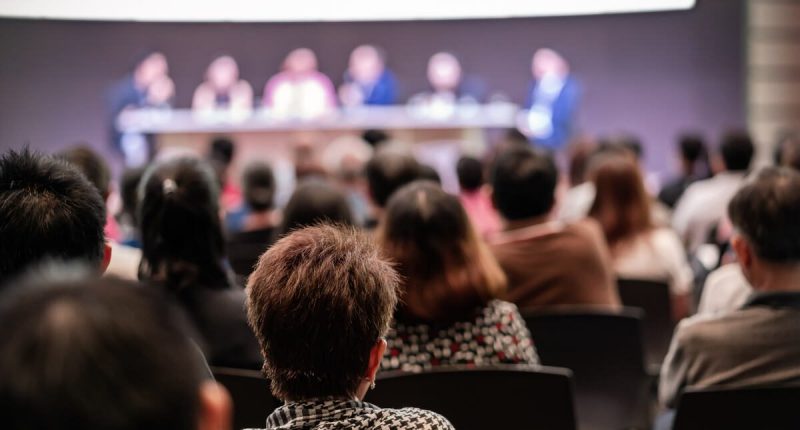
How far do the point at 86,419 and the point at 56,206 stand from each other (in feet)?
3.15

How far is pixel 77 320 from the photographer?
2.25ft

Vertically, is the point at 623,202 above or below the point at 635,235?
above

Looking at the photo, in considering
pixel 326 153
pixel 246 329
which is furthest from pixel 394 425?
pixel 326 153

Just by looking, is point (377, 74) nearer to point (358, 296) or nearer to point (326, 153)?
point (326, 153)

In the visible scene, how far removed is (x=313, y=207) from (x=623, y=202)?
1.42m

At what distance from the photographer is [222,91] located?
11.3 m

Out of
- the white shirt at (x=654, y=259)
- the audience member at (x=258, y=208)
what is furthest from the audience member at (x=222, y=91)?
the white shirt at (x=654, y=259)

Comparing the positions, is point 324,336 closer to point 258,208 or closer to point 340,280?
point 340,280

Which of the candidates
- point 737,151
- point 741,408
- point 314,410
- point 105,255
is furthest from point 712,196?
point 314,410

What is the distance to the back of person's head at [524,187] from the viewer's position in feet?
10.4

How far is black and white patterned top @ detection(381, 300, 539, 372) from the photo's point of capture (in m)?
2.17

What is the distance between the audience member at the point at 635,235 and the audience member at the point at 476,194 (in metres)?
0.68

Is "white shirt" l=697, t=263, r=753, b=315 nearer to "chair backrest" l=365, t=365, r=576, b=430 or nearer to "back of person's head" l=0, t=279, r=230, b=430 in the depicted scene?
"chair backrest" l=365, t=365, r=576, b=430

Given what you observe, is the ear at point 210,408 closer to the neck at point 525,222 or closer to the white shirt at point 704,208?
the neck at point 525,222
